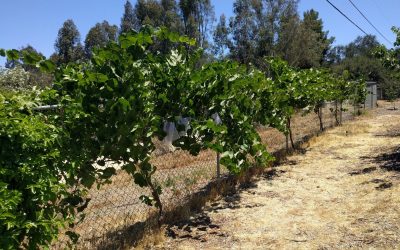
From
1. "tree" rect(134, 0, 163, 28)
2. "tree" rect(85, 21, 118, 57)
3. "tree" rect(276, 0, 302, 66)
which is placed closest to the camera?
"tree" rect(276, 0, 302, 66)

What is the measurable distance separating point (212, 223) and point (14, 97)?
11.2 ft

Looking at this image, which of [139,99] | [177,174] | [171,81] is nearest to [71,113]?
[139,99]

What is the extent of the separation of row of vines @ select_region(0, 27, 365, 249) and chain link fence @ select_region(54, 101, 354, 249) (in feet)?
1.85

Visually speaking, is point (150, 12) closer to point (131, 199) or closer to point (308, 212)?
point (131, 199)

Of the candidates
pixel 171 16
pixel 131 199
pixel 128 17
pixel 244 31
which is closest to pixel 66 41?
pixel 128 17

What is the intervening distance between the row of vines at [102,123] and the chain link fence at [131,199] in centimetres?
57

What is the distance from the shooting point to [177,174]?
32.6ft

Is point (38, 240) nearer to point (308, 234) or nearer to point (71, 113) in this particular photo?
point (71, 113)

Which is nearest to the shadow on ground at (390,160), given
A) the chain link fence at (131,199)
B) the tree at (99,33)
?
the chain link fence at (131,199)

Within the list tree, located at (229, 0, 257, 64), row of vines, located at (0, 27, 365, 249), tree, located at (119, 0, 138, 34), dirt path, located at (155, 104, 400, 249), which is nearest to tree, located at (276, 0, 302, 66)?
tree, located at (229, 0, 257, 64)

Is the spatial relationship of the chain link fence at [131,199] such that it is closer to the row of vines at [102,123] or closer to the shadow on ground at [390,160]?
the row of vines at [102,123]

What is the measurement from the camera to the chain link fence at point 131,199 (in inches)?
222

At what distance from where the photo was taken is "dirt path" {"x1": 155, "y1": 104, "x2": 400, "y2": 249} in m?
5.10

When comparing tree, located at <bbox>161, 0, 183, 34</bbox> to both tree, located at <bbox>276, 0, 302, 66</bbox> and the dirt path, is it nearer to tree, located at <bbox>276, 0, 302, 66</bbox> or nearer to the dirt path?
tree, located at <bbox>276, 0, 302, 66</bbox>
